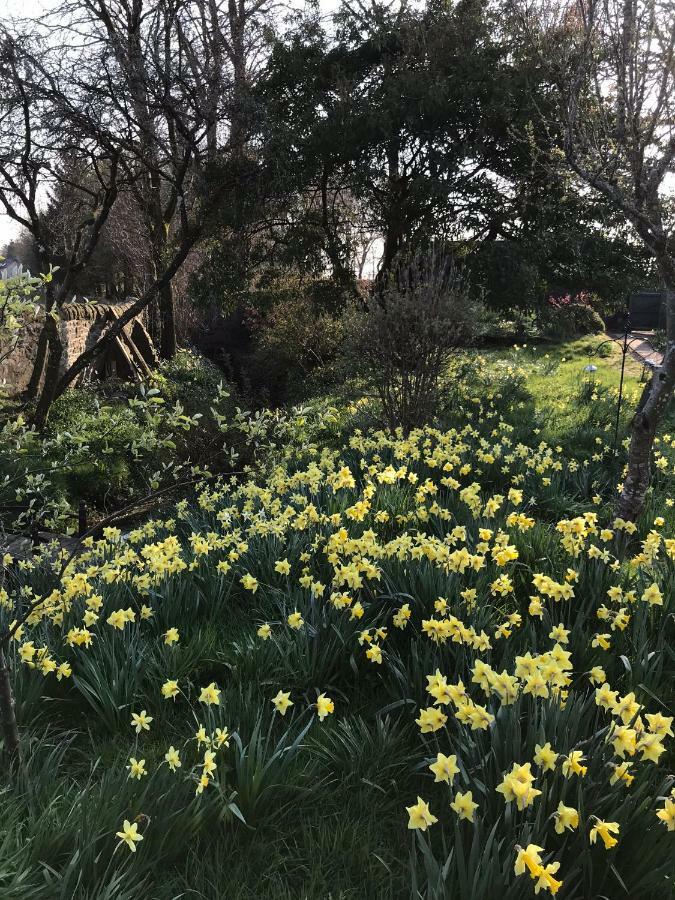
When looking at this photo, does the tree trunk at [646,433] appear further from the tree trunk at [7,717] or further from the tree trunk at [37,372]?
the tree trunk at [37,372]

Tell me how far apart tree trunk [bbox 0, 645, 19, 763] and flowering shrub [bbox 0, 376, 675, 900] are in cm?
28

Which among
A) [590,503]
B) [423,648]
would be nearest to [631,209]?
[590,503]

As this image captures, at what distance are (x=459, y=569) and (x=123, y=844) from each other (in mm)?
1722

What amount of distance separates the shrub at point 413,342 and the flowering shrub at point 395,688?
309 centimetres

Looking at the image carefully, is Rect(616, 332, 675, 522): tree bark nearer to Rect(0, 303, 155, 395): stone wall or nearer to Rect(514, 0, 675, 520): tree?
Rect(514, 0, 675, 520): tree

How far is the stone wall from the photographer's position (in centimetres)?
982

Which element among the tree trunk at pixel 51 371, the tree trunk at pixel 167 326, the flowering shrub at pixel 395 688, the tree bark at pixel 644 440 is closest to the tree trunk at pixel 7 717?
the flowering shrub at pixel 395 688

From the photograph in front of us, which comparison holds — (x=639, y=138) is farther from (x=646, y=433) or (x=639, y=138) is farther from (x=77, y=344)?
(x=77, y=344)

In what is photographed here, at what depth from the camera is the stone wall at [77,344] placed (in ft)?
32.2

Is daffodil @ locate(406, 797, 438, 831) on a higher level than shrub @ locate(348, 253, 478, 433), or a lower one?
lower

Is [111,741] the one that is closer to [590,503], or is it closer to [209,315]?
[590,503]

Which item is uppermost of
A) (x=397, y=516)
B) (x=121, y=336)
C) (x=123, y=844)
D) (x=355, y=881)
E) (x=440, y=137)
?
(x=440, y=137)

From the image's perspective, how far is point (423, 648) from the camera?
8.87ft

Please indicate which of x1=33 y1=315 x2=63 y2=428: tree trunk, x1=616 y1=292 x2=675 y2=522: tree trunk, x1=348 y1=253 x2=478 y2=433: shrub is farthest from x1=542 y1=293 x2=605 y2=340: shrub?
x1=616 y1=292 x2=675 y2=522: tree trunk
